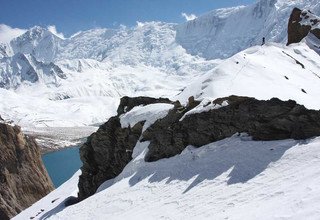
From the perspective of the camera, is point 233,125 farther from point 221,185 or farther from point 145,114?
point 145,114

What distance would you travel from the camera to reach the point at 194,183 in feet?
83.2

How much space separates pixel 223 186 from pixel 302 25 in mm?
55542

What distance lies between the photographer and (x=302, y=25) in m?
72.6

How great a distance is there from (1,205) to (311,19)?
5263 centimetres

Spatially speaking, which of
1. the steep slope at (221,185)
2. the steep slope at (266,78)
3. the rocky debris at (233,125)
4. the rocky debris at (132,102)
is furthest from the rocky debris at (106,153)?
the steep slope at (266,78)

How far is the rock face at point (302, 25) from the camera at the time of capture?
69.9 m

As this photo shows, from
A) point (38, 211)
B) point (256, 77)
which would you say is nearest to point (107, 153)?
point (38, 211)

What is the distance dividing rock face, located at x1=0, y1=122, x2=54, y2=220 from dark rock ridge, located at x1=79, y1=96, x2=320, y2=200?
25.2 m

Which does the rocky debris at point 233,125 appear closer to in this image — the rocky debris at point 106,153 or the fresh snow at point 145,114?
the fresh snow at point 145,114

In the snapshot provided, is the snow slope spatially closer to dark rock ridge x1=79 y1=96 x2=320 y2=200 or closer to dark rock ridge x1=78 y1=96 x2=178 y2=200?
dark rock ridge x1=79 y1=96 x2=320 y2=200

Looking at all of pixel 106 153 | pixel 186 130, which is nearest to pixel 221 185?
pixel 186 130

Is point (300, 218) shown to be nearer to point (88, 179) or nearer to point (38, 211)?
point (88, 179)

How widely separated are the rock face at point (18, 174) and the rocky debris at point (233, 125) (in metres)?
35.1

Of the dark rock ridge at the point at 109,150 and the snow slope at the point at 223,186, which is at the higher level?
the dark rock ridge at the point at 109,150
